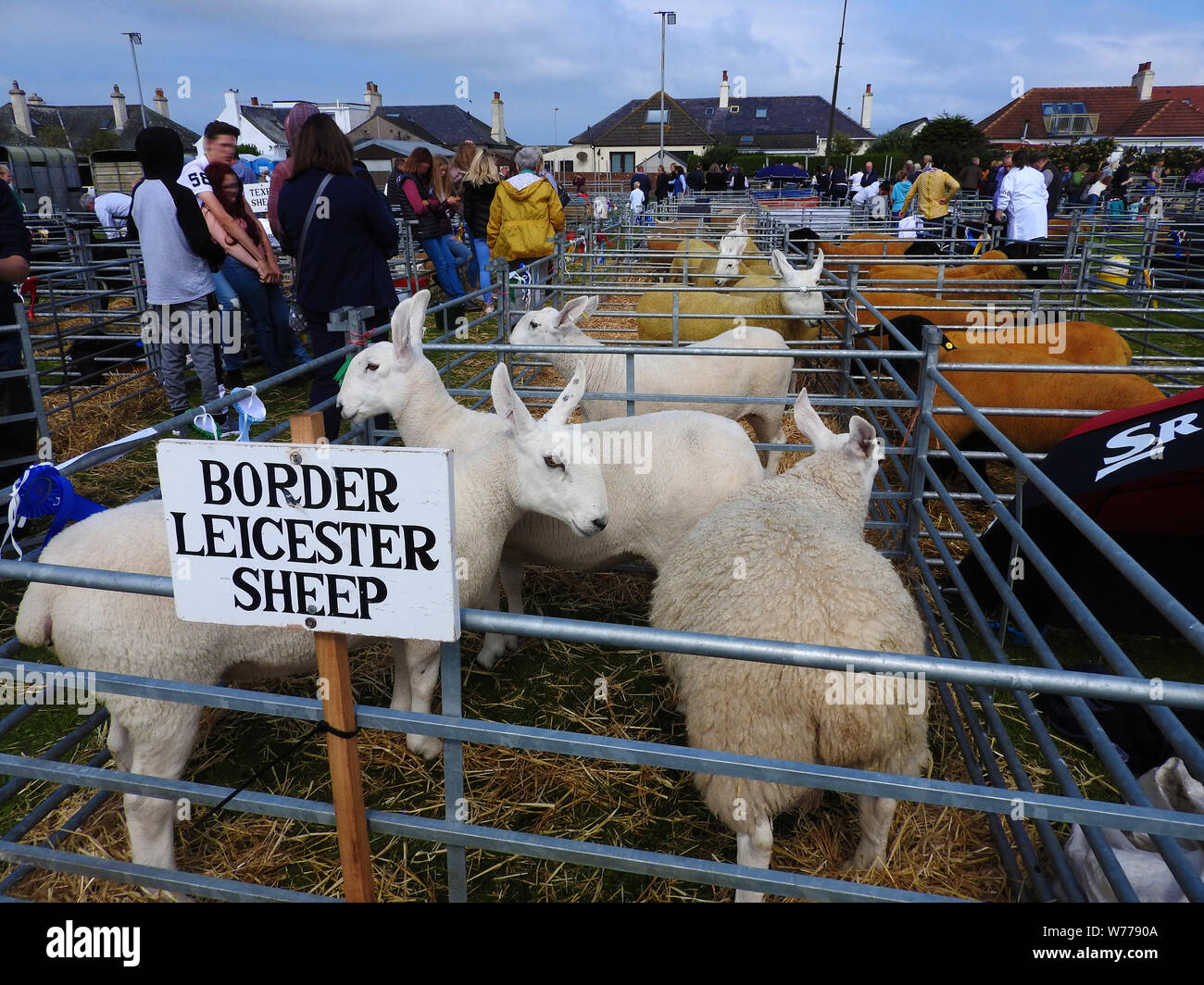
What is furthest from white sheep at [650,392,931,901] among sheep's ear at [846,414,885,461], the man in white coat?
the man in white coat

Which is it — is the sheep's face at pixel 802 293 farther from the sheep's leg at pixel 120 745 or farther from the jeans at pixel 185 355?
the sheep's leg at pixel 120 745

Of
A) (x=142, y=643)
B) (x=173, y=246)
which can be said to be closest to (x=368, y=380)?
(x=142, y=643)

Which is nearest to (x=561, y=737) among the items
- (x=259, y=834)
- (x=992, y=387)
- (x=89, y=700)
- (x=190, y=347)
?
(x=259, y=834)

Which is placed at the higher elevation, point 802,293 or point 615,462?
point 802,293

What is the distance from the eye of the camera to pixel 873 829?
233 centimetres

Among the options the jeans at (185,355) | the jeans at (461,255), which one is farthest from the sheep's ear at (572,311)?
the jeans at (461,255)

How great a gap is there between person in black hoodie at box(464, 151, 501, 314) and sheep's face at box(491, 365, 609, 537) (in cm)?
650

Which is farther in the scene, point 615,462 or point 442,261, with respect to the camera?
point 442,261

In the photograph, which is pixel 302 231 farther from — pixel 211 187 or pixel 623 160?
pixel 623 160

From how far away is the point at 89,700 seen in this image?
9.91 ft

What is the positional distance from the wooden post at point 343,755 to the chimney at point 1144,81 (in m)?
73.3

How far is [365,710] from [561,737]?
405 mm

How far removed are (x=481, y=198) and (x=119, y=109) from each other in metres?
65.0

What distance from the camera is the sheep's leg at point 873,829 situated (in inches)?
90.5
